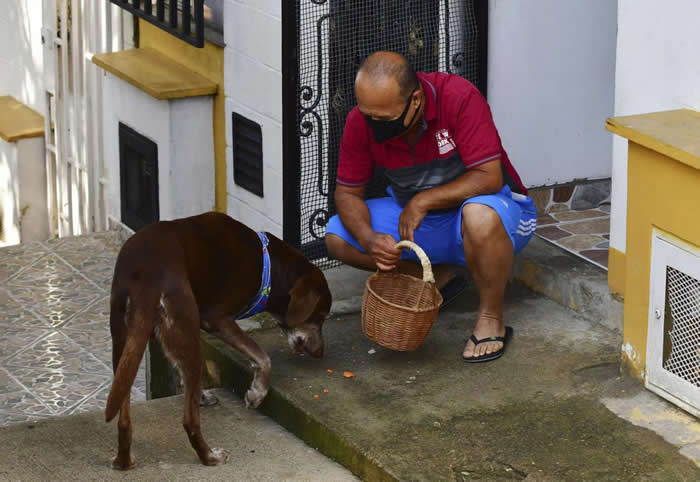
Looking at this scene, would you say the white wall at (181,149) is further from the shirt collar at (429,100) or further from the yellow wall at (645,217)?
the yellow wall at (645,217)

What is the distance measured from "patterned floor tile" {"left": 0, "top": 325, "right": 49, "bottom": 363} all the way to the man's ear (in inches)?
82.1

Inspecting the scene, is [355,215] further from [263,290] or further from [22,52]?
[22,52]

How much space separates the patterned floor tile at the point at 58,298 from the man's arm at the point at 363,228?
2.32 m

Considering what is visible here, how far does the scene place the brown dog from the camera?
3.86 m

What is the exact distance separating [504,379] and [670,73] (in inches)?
48.2

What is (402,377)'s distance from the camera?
14.7 ft

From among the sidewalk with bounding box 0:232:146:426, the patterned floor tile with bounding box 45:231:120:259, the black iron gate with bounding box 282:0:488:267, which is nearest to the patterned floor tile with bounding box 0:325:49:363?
the sidewalk with bounding box 0:232:146:426

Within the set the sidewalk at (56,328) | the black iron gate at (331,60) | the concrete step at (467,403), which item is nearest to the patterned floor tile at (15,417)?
the sidewalk at (56,328)

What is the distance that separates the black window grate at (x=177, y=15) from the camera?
6297 millimetres

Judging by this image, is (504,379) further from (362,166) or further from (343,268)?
(343,268)

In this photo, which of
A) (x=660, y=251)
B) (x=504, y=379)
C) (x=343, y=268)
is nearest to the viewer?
(x=660, y=251)

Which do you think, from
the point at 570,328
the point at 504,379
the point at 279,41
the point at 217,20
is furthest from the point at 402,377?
the point at 217,20

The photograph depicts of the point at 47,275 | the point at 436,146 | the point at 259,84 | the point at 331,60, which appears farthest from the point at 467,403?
the point at 47,275

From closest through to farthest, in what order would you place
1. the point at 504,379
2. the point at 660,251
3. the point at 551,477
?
the point at 551,477 → the point at 660,251 → the point at 504,379
